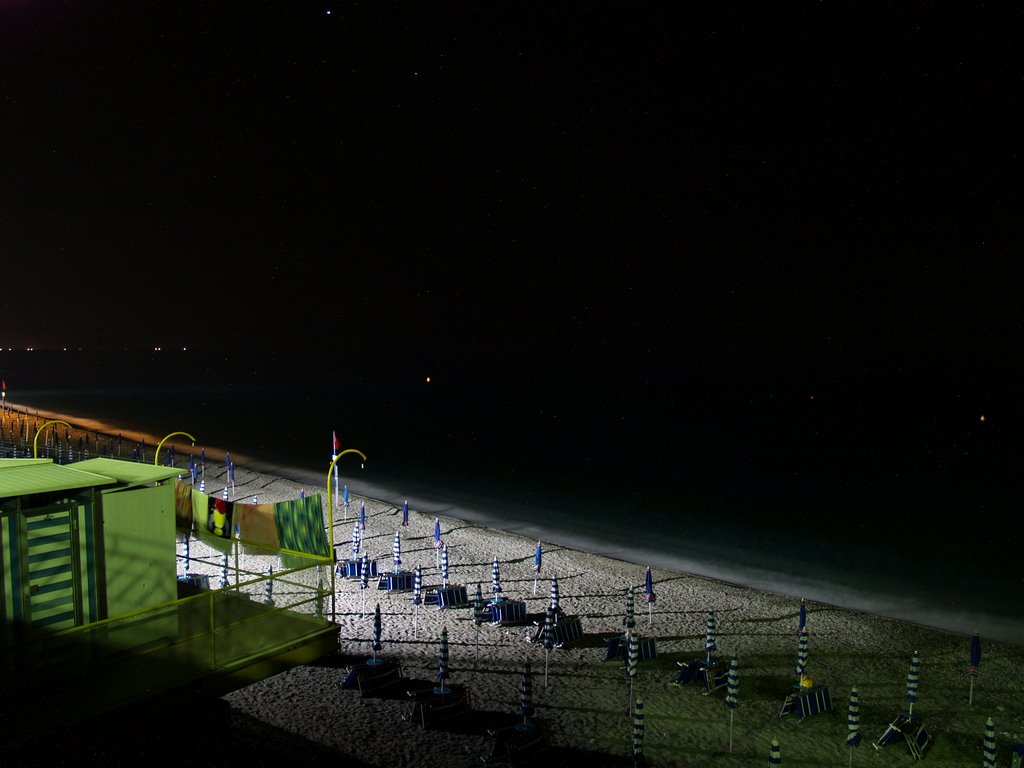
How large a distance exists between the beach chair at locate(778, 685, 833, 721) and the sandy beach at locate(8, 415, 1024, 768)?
0.15m

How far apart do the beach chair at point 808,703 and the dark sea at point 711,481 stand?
704 centimetres

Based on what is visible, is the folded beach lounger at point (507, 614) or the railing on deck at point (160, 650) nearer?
the railing on deck at point (160, 650)

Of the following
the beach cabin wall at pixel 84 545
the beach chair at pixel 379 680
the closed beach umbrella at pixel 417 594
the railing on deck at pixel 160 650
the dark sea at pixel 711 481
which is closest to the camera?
the railing on deck at pixel 160 650

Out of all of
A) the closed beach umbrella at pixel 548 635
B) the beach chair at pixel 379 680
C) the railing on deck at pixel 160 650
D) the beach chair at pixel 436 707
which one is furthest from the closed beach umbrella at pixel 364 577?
the railing on deck at pixel 160 650

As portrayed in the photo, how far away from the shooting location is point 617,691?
1339cm

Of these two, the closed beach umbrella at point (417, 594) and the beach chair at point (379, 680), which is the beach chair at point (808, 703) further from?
the closed beach umbrella at point (417, 594)

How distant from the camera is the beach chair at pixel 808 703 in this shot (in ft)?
40.6

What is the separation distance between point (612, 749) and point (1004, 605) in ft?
53.6

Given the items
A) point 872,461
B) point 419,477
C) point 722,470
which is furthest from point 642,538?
point 872,461

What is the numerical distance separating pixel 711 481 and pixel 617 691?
1309 inches

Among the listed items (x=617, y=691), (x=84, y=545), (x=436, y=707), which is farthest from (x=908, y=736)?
(x=84, y=545)

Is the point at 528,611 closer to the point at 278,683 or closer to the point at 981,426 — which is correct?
the point at 278,683

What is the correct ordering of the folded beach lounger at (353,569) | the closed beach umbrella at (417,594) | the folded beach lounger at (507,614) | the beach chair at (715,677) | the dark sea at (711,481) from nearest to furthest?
the beach chair at (715,677) < the folded beach lounger at (507,614) < the closed beach umbrella at (417,594) < the folded beach lounger at (353,569) < the dark sea at (711,481)

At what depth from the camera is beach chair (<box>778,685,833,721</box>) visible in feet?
40.6
